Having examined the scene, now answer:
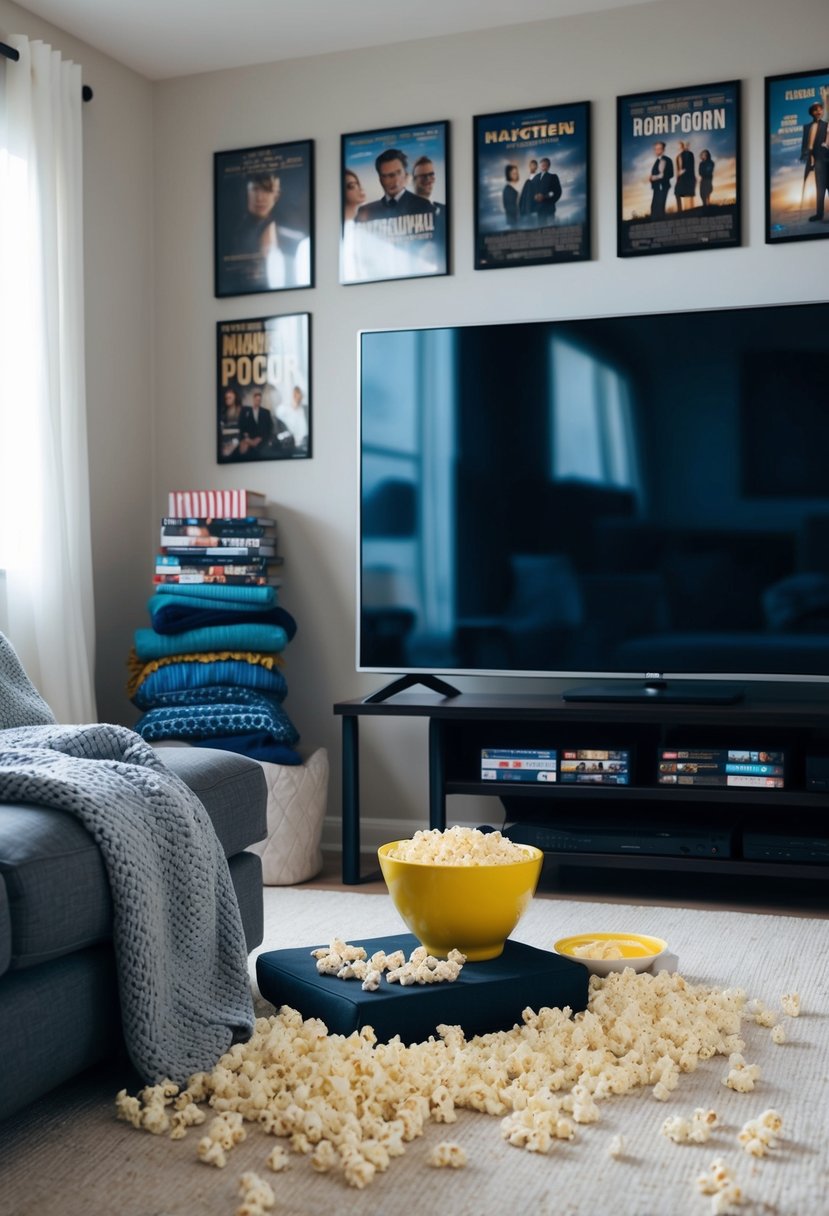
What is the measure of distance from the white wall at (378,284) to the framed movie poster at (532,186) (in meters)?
0.04

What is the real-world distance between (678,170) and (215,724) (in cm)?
208

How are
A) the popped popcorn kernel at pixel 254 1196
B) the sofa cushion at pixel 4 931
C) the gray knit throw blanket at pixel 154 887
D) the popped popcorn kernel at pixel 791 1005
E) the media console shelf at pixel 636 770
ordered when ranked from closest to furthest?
the popped popcorn kernel at pixel 254 1196 → the sofa cushion at pixel 4 931 → the gray knit throw blanket at pixel 154 887 → the popped popcorn kernel at pixel 791 1005 → the media console shelf at pixel 636 770

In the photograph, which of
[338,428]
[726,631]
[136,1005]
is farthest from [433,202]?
[136,1005]

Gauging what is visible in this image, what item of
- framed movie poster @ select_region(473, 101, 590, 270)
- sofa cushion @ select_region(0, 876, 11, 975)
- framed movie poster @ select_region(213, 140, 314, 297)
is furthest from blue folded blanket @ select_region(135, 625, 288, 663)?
sofa cushion @ select_region(0, 876, 11, 975)

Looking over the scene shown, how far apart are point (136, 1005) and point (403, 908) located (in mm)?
496

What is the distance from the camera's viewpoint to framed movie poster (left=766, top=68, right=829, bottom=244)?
3.50 metres

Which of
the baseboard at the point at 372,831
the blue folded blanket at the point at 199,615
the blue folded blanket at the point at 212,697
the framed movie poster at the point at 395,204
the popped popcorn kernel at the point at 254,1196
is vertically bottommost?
the baseboard at the point at 372,831

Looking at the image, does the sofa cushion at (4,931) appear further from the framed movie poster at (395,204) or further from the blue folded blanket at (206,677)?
the framed movie poster at (395,204)

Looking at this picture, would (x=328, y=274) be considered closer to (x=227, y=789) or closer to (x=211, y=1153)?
(x=227, y=789)

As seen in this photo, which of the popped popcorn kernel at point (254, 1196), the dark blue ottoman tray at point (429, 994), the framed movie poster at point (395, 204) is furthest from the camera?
the framed movie poster at point (395, 204)

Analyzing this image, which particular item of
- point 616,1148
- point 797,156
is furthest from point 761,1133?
point 797,156

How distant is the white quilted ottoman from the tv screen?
0.39m

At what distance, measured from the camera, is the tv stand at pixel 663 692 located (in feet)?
10.6

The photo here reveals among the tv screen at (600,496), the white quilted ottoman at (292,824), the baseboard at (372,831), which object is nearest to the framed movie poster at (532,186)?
the tv screen at (600,496)
